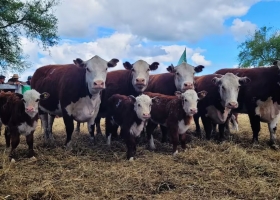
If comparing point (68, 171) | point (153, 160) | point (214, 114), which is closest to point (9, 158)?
point (68, 171)

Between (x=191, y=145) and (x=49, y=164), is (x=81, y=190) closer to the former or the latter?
(x=49, y=164)

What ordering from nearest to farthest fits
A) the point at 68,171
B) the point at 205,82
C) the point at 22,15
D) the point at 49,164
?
the point at 68,171, the point at 49,164, the point at 205,82, the point at 22,15

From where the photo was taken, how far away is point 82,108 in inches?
321

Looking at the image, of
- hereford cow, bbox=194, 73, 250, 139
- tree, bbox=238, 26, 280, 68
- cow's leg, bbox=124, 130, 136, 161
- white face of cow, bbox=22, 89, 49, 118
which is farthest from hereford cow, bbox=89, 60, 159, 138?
tree, bbox=238, 26, 280, 68

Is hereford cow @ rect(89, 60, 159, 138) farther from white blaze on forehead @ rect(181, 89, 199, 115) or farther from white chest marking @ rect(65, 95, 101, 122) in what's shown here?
white blaze on forehead @ rect(181, 89, 199, 115)

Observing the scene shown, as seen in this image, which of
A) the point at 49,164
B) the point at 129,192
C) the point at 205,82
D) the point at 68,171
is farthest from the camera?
the point at 205,82

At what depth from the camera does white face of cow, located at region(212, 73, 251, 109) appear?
8.38 m

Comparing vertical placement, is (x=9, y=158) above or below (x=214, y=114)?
below

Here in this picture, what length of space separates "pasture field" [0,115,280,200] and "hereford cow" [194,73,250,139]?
1.26m

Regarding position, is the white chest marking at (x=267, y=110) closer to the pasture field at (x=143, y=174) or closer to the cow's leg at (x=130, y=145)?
the pasture field at (x=143, y=174)

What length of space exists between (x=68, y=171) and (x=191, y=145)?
3240 millimetres

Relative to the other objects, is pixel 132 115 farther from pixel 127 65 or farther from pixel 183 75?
pixel 183 75

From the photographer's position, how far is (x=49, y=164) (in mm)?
6660

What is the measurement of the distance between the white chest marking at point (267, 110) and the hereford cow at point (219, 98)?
2.29ft
